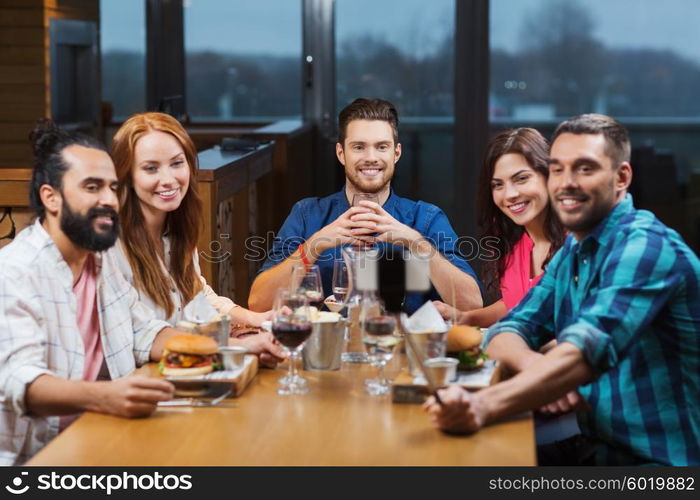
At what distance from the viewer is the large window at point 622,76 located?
7.95 meters

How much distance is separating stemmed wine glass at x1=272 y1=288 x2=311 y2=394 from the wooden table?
100 millimetres

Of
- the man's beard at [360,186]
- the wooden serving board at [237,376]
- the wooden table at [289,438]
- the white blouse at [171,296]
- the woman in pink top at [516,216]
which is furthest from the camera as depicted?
the man's beard at [360,186]

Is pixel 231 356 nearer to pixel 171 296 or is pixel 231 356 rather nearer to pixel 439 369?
pixel 439 369

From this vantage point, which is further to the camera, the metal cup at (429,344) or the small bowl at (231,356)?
the small bowl at (231,356)

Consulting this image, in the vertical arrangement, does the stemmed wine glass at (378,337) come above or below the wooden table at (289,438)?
above

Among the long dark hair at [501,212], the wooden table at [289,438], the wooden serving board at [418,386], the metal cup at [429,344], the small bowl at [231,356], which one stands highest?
the long dark hair at [501,212]

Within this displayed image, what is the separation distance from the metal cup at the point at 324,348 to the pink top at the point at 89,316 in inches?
21.3

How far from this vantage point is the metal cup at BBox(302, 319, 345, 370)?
252 cm

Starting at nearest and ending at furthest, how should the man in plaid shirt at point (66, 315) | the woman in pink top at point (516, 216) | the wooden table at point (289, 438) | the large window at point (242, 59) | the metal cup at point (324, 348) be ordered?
the wooden table at point (289, 438) → the man in plaid shirt at point (66, 315) → the metal cup at point (324, 348) → the woman in pink top at point (516, 216) → the large window at point (242, 59)

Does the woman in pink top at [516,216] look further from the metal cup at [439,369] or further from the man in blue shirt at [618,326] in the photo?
the metal cup at [439,369]

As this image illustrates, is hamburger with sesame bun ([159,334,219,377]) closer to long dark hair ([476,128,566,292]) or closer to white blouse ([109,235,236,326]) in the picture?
white blouse ([109,235,236,326])

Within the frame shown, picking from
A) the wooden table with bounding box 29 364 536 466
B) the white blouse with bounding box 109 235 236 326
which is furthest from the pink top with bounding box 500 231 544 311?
the wooden table with bounding box 29 364 536 466

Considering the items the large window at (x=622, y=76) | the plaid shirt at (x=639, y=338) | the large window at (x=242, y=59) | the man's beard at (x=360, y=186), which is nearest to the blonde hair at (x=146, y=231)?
the man's beard at (x=360, y=186)

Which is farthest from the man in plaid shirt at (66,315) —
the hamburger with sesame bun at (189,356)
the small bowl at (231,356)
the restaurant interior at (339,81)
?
the restaurant interior at (339,81)
